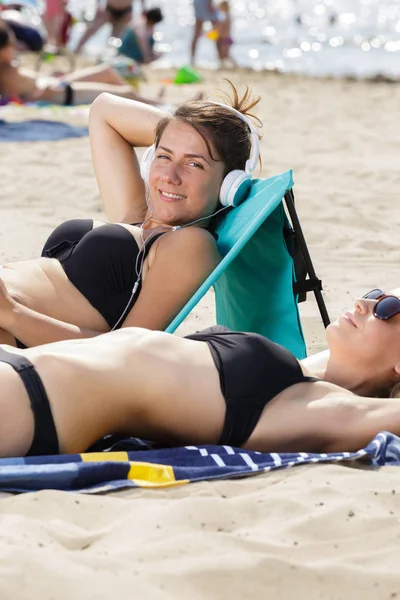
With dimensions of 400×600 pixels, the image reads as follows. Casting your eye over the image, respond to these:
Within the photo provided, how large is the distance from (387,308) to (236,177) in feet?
3.09

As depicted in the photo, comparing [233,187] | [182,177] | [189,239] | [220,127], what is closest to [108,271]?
[189,239]

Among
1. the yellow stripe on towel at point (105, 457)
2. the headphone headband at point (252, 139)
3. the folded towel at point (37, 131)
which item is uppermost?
the headphone headband at point (252, 139)

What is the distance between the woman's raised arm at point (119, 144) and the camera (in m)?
4.13

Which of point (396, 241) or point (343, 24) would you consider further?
point (343, 24)

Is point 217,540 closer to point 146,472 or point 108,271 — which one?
point 146,472

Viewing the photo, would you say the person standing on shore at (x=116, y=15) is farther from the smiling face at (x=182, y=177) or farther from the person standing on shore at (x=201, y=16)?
the smiling face at (x=182, y=177)

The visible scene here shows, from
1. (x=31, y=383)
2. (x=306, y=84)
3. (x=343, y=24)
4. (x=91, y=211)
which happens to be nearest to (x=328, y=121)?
(x=306, y=84)

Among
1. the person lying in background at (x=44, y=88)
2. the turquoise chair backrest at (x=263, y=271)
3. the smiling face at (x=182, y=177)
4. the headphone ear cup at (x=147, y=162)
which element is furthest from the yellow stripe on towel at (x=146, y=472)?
the person lying in background at (x=44, y=88)

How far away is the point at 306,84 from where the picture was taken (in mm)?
13578

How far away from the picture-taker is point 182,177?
12.0 ft

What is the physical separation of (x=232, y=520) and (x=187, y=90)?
33.4 ft

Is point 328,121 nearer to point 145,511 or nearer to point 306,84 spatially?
point 306,84

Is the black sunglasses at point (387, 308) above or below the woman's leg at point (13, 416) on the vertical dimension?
above

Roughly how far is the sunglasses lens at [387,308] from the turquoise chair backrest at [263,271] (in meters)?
0.70
